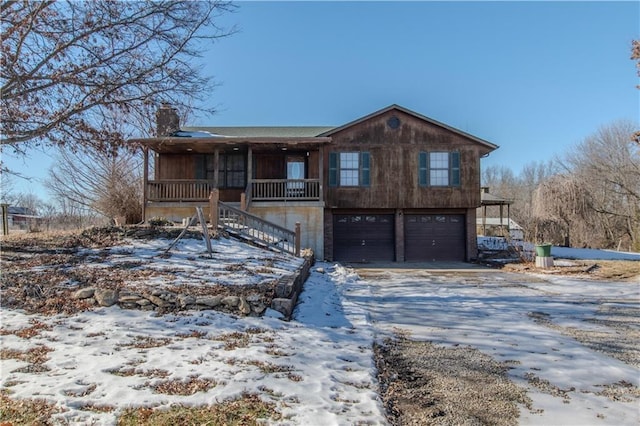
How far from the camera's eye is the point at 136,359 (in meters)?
4.13

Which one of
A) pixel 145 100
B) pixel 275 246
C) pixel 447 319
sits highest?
pixel 145 100

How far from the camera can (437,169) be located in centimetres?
1709

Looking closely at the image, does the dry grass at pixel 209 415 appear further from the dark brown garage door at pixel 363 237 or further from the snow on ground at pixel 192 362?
the dark brown garage door at pixel 363 237

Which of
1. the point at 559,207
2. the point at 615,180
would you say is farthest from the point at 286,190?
the point at 615,180

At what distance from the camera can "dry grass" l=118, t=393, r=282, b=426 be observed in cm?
297

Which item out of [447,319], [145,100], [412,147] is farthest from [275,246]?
[412,147]

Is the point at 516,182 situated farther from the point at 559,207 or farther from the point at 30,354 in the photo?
the point at 30,354

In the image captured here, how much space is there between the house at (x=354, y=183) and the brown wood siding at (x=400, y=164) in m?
0.04

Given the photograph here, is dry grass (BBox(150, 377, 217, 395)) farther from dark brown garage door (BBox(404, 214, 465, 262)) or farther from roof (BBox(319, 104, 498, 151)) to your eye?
dark brown garage door (BBox(404, 214, 465, 262))

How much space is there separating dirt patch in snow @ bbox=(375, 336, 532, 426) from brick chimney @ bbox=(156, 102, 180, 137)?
7.47 m

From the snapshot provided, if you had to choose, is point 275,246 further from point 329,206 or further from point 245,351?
point 245,351

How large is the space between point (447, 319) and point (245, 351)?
3824 millimetres

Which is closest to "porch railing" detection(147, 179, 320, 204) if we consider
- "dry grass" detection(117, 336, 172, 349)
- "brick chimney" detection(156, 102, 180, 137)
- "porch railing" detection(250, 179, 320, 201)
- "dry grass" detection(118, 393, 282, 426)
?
"porch railing" detection(250, 179, 320, 201)

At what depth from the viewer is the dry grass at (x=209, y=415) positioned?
297 centimetres
